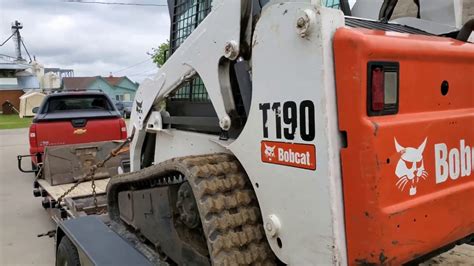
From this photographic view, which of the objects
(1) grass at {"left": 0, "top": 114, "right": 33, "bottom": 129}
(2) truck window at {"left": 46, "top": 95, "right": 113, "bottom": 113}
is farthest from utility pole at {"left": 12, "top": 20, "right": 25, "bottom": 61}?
(2) truck window at {"left": 46, "top": 95, "right": 113, "bottom": 113}

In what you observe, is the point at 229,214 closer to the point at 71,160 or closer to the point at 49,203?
the point at 49,203

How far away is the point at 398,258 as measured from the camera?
1776 millimetres

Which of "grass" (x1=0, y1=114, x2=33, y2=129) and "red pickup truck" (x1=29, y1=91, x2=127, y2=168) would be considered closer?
"red pickup truck" (x1=29, y1=91, x2=127, y2=168)

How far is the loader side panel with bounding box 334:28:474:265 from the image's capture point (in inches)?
65.8

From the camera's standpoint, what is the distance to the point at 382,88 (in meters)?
1.74

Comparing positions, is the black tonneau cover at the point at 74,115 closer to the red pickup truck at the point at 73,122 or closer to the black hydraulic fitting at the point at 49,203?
the red pickup truck at the point at 73,122

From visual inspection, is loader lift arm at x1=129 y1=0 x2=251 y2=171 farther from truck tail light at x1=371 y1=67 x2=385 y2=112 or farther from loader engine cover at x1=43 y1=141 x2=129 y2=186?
loader engine cover at x1=43 y1=141 x2=129 y2=186

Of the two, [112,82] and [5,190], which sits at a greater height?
[112,82]

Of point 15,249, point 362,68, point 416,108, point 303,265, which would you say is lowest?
point 15,249

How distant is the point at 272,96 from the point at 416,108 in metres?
0.61

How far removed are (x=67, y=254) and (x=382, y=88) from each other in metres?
2.89

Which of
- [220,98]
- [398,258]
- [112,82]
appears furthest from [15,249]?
[112,82]

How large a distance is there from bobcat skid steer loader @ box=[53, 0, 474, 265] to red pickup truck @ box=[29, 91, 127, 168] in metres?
6.14

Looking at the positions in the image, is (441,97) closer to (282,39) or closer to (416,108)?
(416,108)
